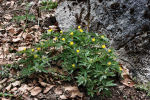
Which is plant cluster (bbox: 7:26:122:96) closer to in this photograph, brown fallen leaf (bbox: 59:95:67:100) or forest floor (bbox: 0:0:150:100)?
forest floor (bbox: 0:0:150:100)

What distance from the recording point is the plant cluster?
2.08m

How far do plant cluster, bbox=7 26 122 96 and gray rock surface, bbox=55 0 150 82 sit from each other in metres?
0.41

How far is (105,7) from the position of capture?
279cm

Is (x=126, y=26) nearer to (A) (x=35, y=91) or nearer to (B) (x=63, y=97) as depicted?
(B) (x=63, y=97)

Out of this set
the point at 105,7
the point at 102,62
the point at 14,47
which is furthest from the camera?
the point at 14,47

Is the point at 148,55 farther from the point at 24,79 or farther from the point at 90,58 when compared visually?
the point at 24,79

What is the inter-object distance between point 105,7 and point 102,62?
3.52 feet

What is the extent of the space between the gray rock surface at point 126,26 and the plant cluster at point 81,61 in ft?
1.35

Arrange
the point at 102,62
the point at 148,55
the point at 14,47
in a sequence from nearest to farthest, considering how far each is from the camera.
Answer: the point at 102,62 → the point at 148,55 → the point at 14,47

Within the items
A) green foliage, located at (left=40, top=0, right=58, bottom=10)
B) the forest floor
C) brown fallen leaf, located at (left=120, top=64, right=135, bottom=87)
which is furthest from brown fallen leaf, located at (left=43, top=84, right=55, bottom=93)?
green foliage, located at (left=40, top=0, right=58, bottom=10)

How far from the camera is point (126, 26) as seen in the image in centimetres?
259

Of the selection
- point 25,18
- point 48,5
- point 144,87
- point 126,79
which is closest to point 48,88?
point 126,79

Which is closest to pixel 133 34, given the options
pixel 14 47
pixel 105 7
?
pixel 105 7

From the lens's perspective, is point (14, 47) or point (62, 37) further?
point (14, 47)
